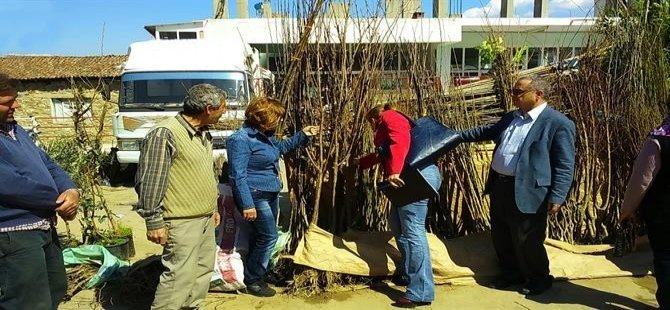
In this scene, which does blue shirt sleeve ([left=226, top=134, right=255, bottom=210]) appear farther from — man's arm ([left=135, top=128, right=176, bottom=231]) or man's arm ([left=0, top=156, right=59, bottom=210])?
man's arm ([left=0, top=156, right=59, bottom=210])

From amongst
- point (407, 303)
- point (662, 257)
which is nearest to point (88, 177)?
point (407, 303)

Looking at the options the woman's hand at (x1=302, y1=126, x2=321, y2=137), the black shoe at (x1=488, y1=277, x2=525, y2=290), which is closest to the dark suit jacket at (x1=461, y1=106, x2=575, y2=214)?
the black shoe at (x1=488, y1=277, x2=525, y2=290)

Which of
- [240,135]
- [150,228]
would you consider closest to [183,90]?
[240,135]

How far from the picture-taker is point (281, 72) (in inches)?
143

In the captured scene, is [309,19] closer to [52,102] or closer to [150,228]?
[150,228]

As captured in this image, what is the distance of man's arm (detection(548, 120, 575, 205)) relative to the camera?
120 inches

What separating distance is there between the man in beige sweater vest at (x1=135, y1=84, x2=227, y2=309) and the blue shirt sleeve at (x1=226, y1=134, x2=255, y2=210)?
0.29 m

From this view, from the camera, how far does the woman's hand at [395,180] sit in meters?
2.98

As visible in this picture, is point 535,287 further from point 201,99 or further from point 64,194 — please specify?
point 64,194

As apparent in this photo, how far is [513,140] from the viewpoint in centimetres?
321

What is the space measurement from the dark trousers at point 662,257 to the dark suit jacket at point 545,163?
525mm

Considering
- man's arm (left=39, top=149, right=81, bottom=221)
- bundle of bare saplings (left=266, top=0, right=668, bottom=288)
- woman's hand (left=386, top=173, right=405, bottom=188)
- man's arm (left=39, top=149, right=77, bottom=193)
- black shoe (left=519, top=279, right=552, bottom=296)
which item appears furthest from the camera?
bundle of bare saplings (left=266, top=0, right=668, bottom=288)

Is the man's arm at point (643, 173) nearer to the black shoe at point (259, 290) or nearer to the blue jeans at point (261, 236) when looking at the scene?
the blue jeans at point (261, 236)

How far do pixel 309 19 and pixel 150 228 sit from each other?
1.77 m
